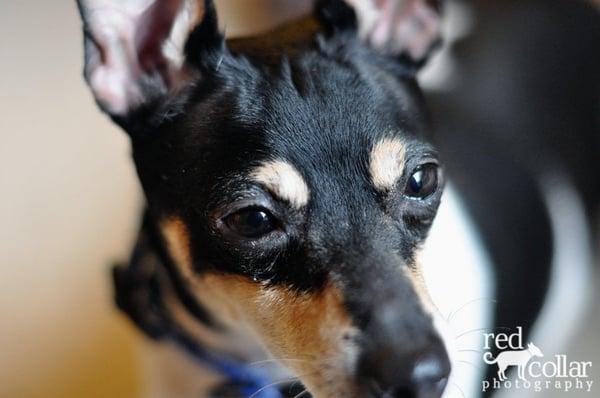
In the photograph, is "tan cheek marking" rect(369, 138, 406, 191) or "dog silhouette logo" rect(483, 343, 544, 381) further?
"dog silhouette logo" rect(483, 343, 544, 381)

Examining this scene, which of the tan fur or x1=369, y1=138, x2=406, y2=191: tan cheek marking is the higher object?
x1=369, y1=138, x2=406, y2=191: tan cheek marking

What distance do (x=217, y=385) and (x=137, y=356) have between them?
20cm

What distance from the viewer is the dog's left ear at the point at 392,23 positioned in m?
1.14

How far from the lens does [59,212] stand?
4.78 feet

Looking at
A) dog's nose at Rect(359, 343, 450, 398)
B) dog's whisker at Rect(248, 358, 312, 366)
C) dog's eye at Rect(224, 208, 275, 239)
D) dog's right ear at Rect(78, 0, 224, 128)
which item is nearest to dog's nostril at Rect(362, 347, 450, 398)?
dog's nose at Rect(359, 343, 450, 398)

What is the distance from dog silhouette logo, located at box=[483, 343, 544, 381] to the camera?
1187 millimetres

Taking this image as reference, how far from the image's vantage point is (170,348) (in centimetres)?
134

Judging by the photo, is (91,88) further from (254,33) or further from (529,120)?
(529,120)

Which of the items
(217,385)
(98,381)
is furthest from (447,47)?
(98,381)

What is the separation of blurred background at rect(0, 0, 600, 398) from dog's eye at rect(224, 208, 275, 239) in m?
0.35

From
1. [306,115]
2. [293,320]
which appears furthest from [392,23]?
[293,320]

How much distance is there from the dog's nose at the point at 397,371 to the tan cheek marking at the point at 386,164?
0.22 m

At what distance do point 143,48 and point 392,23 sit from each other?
396 millimetres

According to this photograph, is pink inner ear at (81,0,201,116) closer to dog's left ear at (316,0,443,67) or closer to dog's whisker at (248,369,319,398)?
dog's left ear at (316,0,443,67)
